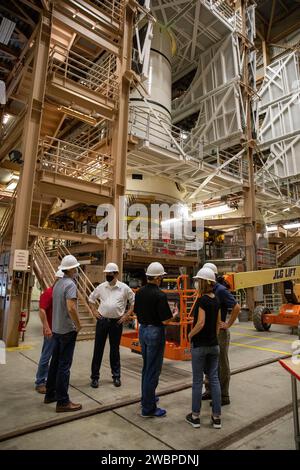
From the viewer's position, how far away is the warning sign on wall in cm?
768

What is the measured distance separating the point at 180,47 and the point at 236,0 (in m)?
4.33

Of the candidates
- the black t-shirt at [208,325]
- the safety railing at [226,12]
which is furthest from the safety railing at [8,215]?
the safety railing at [226,12]

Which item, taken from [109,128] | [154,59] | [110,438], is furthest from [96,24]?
[110,438]

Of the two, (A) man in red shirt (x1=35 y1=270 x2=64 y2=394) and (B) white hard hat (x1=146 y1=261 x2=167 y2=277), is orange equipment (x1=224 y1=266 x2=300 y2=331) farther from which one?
(A) man in red shirt (x1=35 y1=270 x2=64 y2=394)

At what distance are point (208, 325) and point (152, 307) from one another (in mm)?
711

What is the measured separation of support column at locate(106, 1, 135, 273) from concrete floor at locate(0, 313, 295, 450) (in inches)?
168

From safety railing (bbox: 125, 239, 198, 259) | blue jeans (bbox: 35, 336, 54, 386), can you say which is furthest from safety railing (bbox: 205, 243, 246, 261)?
blue jeans (bbox: 35, 336, 54, 386)

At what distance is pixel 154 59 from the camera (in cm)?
1557

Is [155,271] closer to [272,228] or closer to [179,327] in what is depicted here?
[179,327]

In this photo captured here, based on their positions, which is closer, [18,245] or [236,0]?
[18,245]

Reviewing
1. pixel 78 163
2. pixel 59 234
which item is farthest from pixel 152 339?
pixel 78 163

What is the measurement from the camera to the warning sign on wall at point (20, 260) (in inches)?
302

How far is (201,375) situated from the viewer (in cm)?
350
